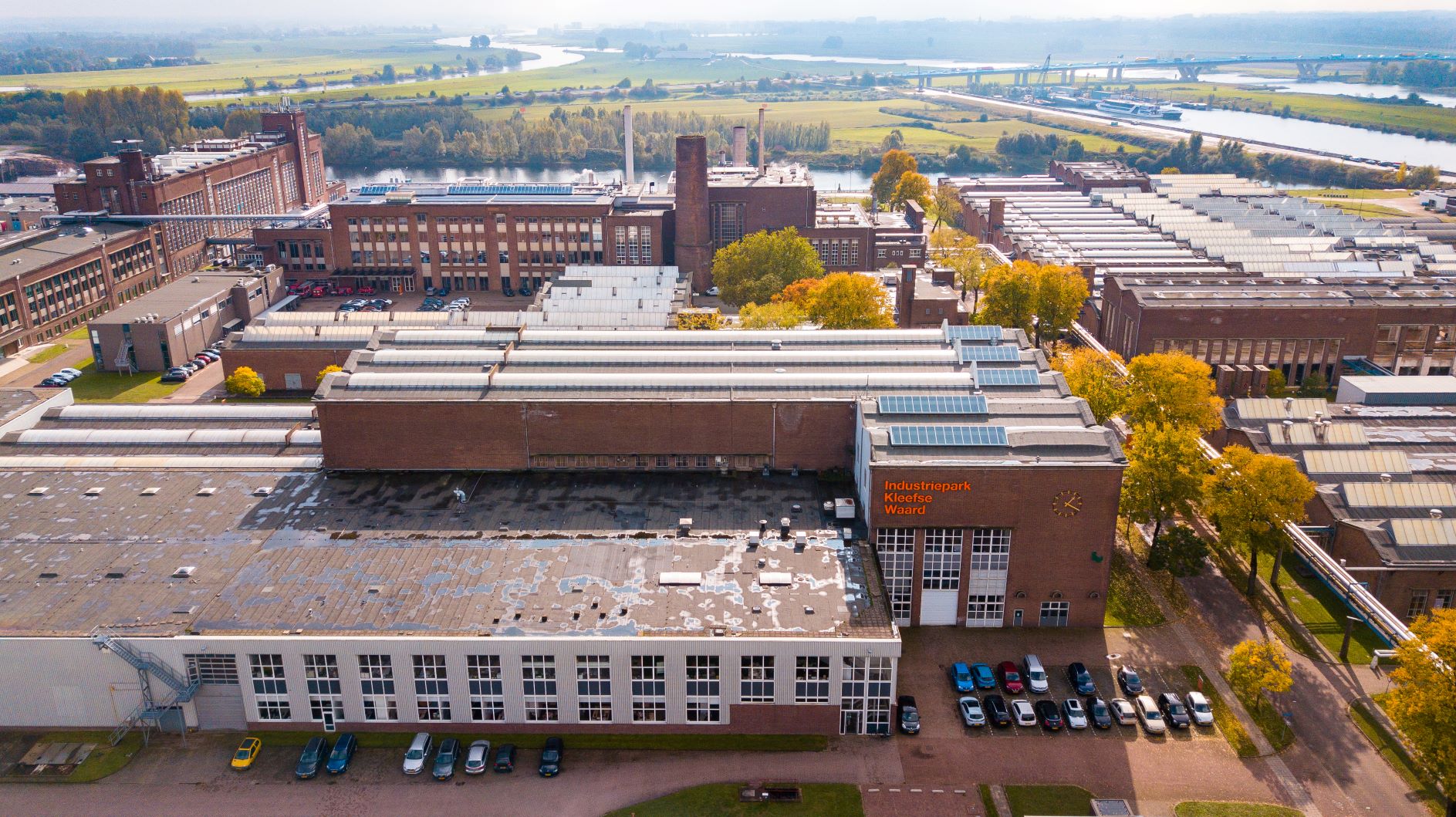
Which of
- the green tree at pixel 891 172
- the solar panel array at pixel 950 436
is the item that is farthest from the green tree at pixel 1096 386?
the green tree at pixel 891 172

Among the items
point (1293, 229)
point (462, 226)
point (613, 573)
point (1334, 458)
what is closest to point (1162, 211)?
point (1293, 229)

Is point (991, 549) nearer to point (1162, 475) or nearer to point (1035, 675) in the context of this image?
point (1035, 675)

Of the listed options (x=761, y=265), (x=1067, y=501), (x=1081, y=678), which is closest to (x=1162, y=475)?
(x=1067, y=501)

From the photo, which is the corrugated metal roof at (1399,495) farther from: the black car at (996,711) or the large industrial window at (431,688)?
the large industrial window at (431,688)

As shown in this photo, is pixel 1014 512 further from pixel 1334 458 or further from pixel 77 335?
pixel 77 335

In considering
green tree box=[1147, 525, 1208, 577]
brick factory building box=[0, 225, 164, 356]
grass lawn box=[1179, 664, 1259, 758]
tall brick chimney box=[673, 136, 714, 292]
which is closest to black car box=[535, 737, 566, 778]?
grass lawn box=[1179, 664, 1259, 758]

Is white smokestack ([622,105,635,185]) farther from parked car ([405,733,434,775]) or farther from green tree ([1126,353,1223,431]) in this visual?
parked car ([405,733,434,775])

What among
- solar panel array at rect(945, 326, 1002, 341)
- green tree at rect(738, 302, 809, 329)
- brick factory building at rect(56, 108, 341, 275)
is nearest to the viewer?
solar panel array at rect(945, 326, 1002, 341)
